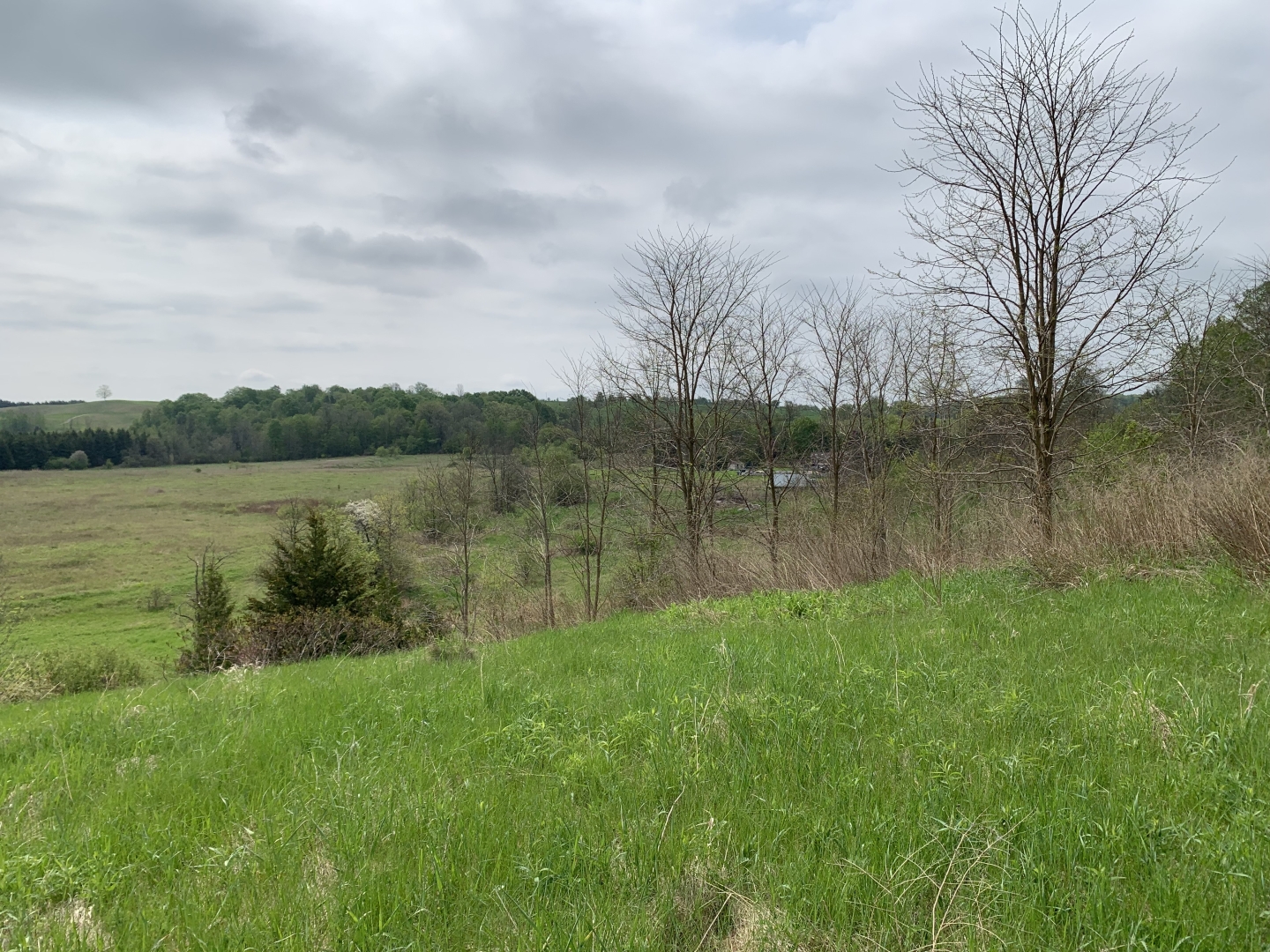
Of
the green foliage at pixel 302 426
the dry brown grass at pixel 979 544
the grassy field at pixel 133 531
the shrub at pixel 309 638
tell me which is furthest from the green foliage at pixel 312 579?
the green foliage at pixel 302 426

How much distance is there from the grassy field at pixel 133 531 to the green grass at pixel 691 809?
34165 mm

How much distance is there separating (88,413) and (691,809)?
215 metres

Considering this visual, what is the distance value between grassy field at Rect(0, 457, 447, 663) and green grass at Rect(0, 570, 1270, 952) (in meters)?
34.2

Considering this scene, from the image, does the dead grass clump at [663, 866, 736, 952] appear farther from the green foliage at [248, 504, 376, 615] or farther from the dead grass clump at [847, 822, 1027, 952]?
the green foliage at [248, 504, 376, 615]

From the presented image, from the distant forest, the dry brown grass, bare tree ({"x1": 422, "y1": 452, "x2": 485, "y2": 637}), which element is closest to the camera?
the dry brown grass

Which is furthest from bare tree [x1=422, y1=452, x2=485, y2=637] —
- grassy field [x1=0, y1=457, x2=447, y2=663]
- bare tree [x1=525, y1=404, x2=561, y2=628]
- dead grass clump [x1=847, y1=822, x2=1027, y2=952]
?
dead grass clump [x1=847, y1=822, x2=1027, y2=952]

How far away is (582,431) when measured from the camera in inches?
888

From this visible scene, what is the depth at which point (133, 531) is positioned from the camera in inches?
2466

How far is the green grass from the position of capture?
1929mm

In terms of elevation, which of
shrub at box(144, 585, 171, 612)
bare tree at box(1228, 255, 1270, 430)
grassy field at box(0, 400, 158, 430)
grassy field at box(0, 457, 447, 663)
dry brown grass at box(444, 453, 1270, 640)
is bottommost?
shrub at box(144, 585, 171, 612)

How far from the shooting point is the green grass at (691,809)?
75.9 inches

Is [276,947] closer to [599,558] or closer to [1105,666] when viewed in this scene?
[1105,666]

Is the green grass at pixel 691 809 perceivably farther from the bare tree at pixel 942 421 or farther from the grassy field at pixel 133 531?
the grassy field at pixel 133 531

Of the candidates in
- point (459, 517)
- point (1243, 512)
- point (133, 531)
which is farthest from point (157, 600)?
point (1243, 512)
